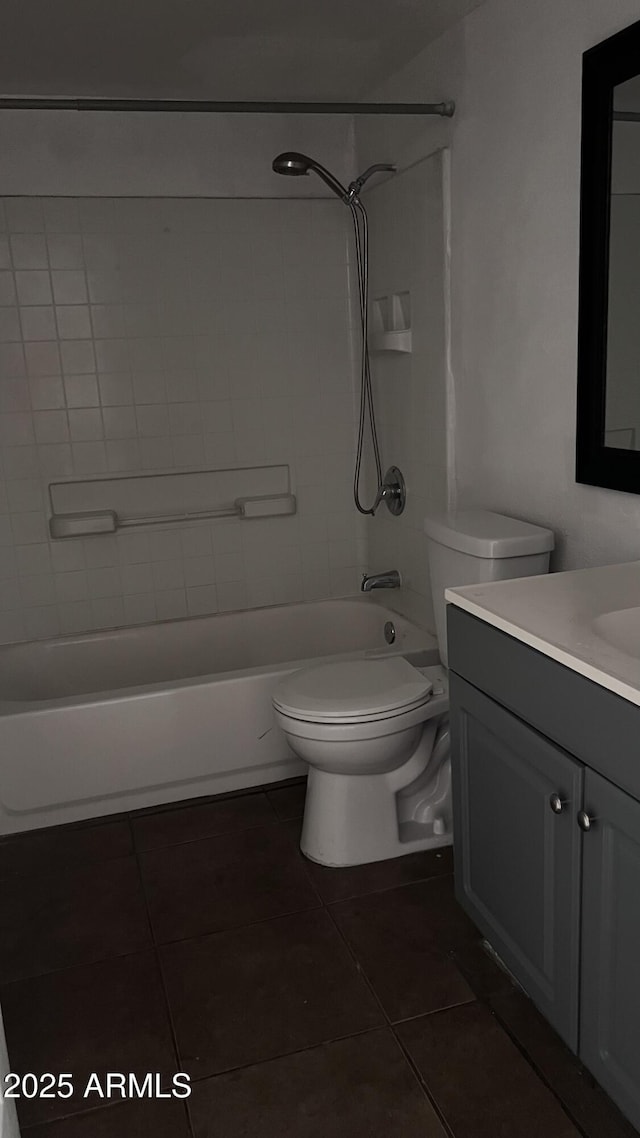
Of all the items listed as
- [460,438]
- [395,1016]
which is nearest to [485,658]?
[395,1016]

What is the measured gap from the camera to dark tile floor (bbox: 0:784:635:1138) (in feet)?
5.23

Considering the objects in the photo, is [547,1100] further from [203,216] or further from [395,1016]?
[203,216]

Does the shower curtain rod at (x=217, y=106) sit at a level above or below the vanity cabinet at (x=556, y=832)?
above

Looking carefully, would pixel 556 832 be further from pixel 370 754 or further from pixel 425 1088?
pixel 370 754

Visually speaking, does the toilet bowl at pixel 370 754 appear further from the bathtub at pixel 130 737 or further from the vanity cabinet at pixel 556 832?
the vanity cabinet at pixel 556 832

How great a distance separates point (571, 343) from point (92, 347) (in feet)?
5.57

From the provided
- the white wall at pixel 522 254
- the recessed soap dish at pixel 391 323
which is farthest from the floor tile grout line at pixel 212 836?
the recessed soap dish at pixel 391 323

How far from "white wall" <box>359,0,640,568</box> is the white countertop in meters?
0.23

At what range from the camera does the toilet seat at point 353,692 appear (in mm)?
2203

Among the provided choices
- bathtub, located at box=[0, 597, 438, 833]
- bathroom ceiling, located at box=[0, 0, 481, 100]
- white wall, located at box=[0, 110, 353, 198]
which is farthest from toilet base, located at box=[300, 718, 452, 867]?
white wall, located at box=[0, 110, 353, 198]

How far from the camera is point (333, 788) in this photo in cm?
234

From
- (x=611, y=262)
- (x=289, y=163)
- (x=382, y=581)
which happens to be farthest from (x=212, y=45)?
(x=382, y=581)

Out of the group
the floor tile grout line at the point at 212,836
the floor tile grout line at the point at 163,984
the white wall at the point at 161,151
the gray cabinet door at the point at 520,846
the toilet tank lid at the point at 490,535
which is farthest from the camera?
the white wall at the point at 161,151

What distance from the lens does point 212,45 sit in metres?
2.46
